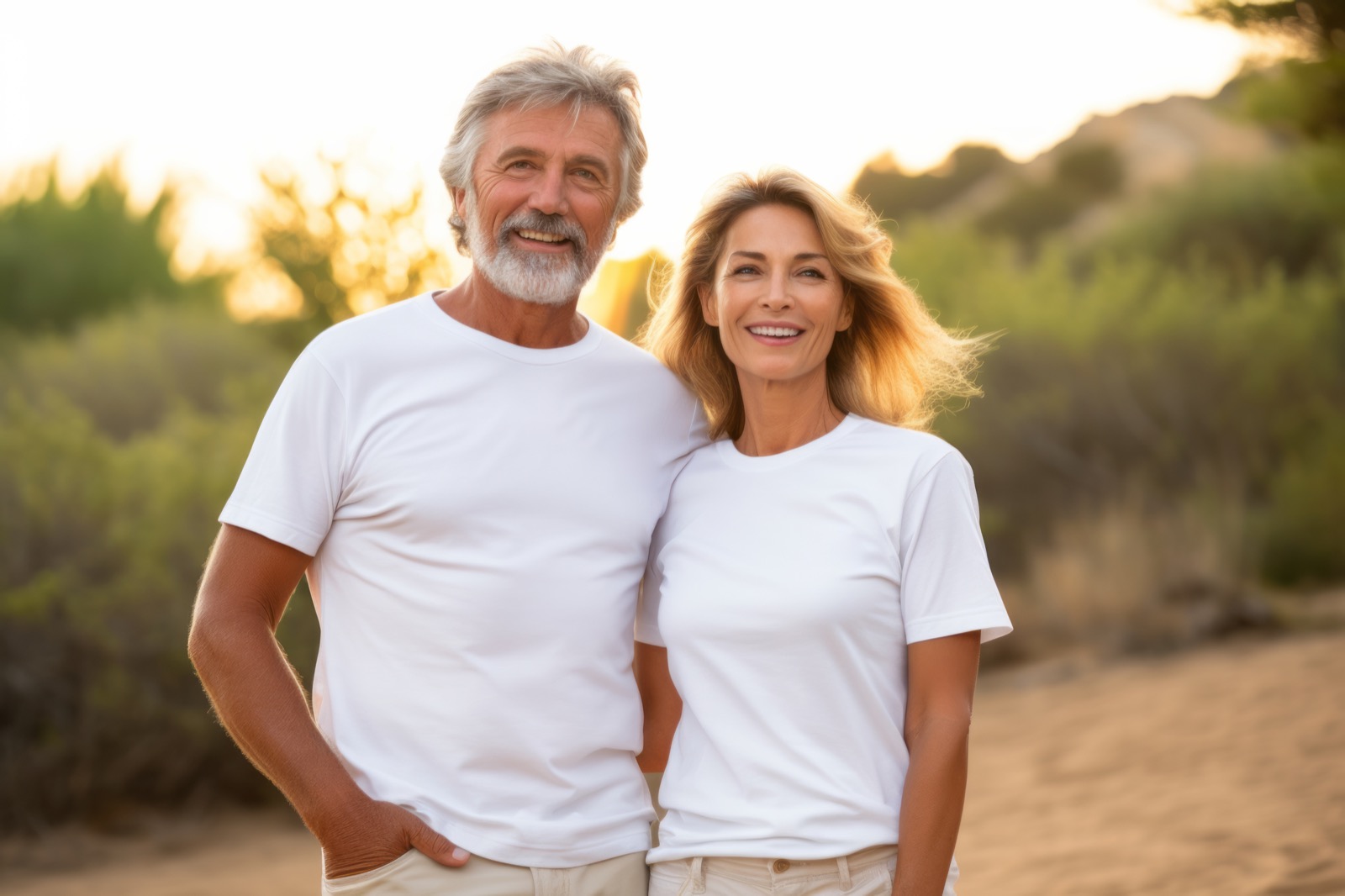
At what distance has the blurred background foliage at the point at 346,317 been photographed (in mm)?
8805

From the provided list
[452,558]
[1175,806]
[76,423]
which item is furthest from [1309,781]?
[76,423]

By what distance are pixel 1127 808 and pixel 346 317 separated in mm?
10233

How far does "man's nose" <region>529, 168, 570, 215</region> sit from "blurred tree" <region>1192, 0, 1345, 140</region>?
1054 centimetres

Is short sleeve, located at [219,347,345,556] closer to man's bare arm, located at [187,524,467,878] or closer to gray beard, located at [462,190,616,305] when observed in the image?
man's bare arm, located at [187,524,467,878]

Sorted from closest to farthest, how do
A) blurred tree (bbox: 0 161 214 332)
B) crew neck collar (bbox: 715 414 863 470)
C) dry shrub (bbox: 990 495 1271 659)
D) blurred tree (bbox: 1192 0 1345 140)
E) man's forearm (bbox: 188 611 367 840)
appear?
man's forearm (bbox: 188 611 367 840) → crew neck collar (bbox: 715 414 863 470) → dry shrub (bbox: 990 495 1271 659) → blurred tree (bbox: 1192 0 1345 140) → blurred tree (bbox: 0 161 214 332)

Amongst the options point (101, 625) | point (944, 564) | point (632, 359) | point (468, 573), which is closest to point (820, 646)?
point (944, 564)

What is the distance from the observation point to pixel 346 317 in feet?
48.4

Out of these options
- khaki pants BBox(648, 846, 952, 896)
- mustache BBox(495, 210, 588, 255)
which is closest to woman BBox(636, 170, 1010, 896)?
khaki pants BBox(648, 846, 952, 896)

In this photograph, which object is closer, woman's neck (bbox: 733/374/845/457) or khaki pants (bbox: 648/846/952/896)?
khaki pants (bbox: 648/846/952/896)

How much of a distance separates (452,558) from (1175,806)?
6115 mm

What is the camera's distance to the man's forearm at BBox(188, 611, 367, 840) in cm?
243

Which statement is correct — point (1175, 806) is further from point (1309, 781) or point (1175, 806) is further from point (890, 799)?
point (890, 799)

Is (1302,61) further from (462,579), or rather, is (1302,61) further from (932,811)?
(462,579)

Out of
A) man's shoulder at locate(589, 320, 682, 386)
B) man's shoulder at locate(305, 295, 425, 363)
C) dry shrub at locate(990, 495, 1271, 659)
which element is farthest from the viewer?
dry shrub at locate(990, 495, 1271, 659)
